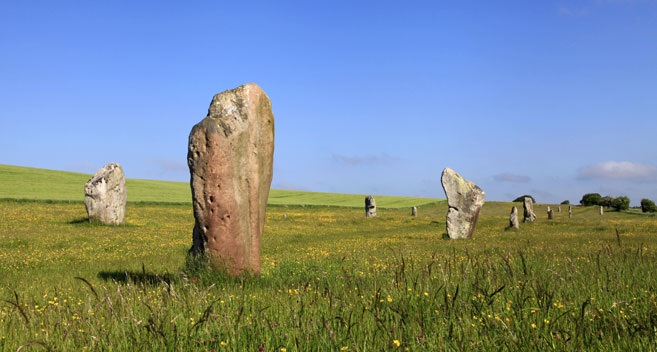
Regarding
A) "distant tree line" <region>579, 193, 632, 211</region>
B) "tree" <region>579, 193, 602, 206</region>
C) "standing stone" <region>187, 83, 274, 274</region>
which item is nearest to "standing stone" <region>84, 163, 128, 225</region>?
"standing stone" <region>187, 83, 274, 274</region>

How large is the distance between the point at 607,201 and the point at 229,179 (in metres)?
80.7

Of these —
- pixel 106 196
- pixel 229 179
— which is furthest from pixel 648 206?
pixel 229 179

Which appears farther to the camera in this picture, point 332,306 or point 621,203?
point 621,203

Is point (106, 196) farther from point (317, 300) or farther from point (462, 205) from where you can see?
point (317, 300)

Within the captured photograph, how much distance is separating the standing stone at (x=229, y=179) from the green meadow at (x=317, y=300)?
1.92 feet

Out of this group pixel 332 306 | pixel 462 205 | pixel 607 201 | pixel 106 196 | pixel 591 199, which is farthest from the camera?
pixel 591 199

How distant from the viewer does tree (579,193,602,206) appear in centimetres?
7788

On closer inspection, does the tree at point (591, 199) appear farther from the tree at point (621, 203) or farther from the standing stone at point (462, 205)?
the standing stone at point (462, 205)

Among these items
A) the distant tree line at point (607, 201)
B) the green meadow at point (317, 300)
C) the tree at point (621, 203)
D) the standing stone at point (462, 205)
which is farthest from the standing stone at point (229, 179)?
the tree at point (621, 203)

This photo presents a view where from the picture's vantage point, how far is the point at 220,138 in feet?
30.8

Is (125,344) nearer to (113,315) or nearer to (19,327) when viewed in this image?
(113,315)

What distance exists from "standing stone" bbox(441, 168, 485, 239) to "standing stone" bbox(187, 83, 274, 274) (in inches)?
644

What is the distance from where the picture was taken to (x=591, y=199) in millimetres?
79312

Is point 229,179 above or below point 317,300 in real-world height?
above
